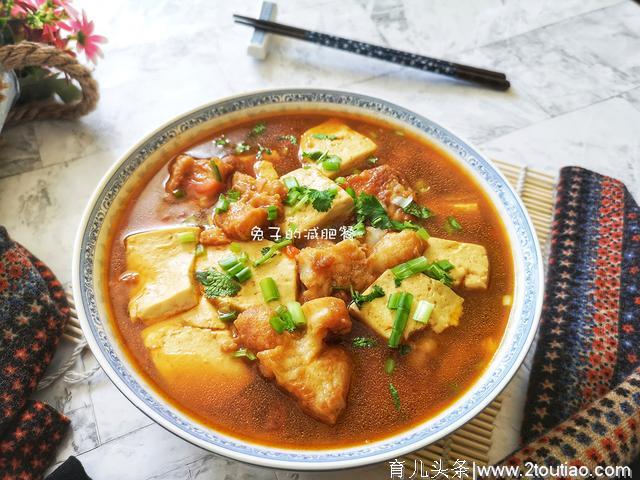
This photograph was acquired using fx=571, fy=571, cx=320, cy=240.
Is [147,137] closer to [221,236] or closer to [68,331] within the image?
[221,236]

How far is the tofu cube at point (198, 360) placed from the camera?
2.46 metres

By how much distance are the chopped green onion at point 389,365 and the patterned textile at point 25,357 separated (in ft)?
4.86

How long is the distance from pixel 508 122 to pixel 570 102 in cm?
52

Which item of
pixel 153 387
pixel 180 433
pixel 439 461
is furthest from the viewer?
pixel 439 461

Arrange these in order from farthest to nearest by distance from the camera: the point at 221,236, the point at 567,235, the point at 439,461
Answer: the point at 567,235
the point at 221,236
the point at 439,461

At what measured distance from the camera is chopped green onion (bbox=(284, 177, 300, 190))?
9.49ft

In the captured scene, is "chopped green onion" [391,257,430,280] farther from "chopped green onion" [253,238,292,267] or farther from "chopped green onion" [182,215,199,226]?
"chopped green onion" [182,215,199,226]

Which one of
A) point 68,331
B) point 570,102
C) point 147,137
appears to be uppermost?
point 570,102

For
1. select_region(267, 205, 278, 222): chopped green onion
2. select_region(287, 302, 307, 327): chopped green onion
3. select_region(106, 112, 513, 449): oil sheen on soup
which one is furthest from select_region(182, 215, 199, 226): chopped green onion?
select_region(287, 302, 307, 327): chopped green onion

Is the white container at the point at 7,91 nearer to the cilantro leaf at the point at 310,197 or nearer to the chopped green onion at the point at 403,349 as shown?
the cilantro leaf at the point at 310,197

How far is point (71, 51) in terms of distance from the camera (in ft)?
11.6

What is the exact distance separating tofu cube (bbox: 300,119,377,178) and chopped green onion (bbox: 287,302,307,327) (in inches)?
32.8

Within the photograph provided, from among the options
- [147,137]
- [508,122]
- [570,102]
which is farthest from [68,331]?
[570,102]

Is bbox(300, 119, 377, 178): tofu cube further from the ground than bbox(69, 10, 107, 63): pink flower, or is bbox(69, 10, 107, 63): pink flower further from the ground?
bbox(300, 119, 377, 178): tofu cube
